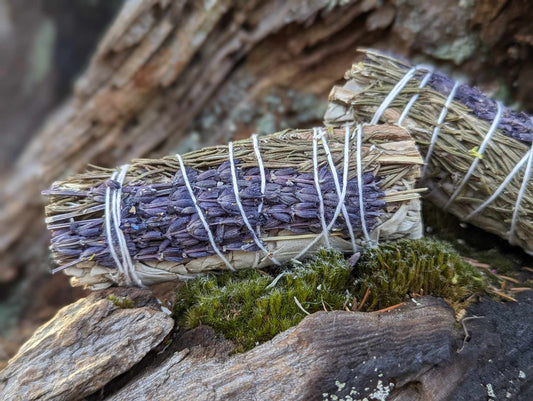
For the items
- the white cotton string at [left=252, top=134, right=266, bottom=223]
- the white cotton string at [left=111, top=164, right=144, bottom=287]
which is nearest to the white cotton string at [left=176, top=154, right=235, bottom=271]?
the white cotton string at [left=252, top=134, right=266, bottom=223]

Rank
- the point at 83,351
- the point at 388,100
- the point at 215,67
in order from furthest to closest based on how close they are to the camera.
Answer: the point at 215,67, the point at 388,100, the point at 83,351

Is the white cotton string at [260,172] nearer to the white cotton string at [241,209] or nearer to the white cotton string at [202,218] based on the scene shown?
the white cotton string at [241,209]

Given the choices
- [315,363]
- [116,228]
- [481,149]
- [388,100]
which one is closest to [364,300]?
[315,363]

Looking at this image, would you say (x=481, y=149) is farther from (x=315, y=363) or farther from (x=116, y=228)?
(x=116, y=228)

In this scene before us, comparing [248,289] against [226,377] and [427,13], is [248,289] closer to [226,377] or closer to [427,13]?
[226,377]

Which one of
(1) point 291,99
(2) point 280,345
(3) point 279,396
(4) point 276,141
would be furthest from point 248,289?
(1) point 291,99

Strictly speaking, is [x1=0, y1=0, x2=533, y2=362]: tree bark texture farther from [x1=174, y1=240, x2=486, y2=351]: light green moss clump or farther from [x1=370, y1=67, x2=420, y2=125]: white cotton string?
[x1=174, y1=240, x2=486, y2=351]: light green moss clump

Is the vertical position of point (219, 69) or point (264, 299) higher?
point (219, 69)
